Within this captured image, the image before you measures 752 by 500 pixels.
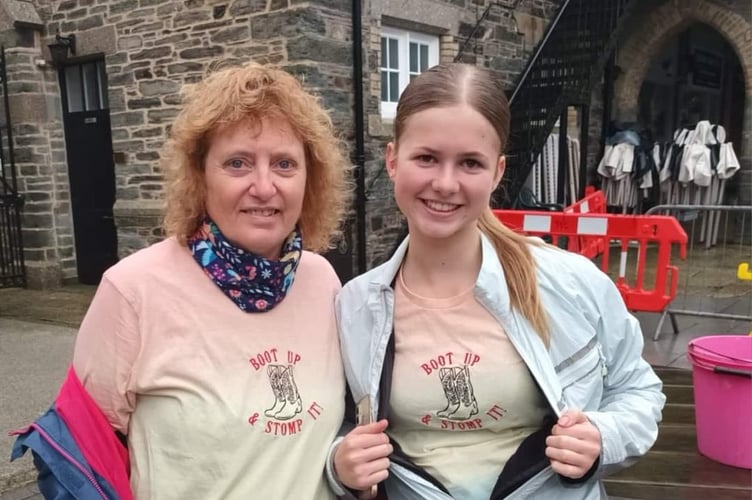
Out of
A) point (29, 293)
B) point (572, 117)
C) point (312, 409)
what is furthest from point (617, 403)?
point (572, 117)

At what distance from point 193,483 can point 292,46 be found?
5854 mm

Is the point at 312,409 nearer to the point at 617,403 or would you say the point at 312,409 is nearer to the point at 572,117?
the point at 617,403

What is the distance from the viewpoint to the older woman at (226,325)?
1379 mm

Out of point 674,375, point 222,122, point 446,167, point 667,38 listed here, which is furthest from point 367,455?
point 667,38

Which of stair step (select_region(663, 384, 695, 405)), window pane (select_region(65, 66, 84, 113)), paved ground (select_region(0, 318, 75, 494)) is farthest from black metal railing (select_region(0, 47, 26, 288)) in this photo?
stair step (select_region(663, 384, 695, 405))

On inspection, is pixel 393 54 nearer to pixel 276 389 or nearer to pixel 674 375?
pixel 674 375

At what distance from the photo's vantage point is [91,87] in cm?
880

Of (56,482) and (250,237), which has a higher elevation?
(250,237)

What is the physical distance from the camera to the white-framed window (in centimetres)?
789

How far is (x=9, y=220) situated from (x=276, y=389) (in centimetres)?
932

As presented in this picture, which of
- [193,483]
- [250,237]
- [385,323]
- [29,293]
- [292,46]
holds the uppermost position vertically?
[292,46]

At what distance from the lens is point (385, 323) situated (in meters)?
1.47

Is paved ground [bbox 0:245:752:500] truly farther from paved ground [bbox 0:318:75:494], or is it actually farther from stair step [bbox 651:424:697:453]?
stair step [bbox 651:424:697:453]

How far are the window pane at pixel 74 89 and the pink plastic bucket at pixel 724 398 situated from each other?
338 inches
